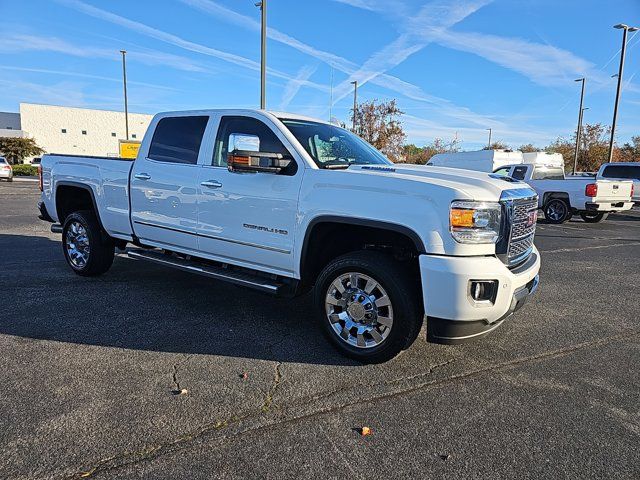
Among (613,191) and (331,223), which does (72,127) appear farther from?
(331,223)

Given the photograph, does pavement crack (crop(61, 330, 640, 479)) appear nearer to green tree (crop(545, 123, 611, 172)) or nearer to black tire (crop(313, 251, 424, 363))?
black tire (crop(313, 251, 424, 363))

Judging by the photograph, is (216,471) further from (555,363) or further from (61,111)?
(61,111)

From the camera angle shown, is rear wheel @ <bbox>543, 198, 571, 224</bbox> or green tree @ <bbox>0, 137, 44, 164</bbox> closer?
rear wheel @ <bbox>543, 198, 571, 224</bbox>

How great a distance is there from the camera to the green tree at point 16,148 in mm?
49531

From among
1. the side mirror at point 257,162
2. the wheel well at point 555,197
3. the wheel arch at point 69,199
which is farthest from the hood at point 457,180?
the wheel well at point 555,197

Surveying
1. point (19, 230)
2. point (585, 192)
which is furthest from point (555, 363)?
point (585, 192)

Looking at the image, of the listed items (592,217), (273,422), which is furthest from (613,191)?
(273,422)

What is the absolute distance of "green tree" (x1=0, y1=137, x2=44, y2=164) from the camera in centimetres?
4953

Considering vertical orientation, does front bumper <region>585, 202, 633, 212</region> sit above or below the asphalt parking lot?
above

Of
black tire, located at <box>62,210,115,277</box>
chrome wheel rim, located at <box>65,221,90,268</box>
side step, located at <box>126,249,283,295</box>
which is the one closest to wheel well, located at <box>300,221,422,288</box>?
side step, located at <box>126,249,283,295</box>

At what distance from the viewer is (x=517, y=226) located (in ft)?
12.0

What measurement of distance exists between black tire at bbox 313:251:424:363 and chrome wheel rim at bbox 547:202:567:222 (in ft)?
43.6

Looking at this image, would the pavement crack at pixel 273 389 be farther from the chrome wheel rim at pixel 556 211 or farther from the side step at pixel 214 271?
the chrome wheel rim at pixel 556 211

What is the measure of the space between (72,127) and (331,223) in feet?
220
